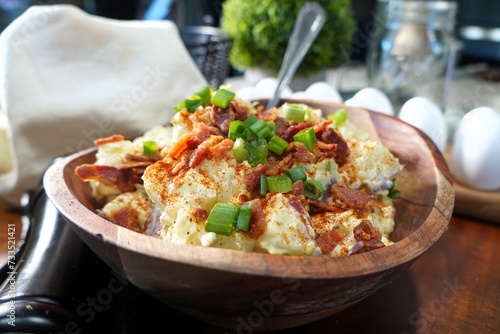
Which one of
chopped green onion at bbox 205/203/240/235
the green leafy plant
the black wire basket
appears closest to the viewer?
chopped green onion at bbox 205/203/240/235

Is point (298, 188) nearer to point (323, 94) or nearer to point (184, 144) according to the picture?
point (184, 144)

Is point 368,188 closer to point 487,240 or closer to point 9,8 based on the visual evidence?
point 487,240

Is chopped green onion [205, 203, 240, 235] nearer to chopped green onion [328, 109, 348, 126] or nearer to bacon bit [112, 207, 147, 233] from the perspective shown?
bacon bit [112, 207, 147, 233]

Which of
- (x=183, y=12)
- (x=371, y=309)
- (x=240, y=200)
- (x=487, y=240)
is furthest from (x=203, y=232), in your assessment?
(x=183, y=12)

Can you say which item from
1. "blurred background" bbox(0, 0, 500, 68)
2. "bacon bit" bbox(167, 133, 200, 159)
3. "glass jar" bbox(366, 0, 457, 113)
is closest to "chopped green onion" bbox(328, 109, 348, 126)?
"bacon bit" bbox(167, 133, 200, 159)

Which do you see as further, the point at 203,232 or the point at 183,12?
the point at 183,12

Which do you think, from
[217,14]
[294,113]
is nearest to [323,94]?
[294,113]

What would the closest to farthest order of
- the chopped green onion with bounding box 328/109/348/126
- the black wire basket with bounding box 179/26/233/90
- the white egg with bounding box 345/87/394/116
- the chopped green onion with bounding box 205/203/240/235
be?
the chopped green onion with bounding box 205/203/240/235, the chopped green onion with bounding box 328/109/348/126, the white egg with bounding box 345/87/394/116, the black wire basket with bounding box 179/26/233/90
